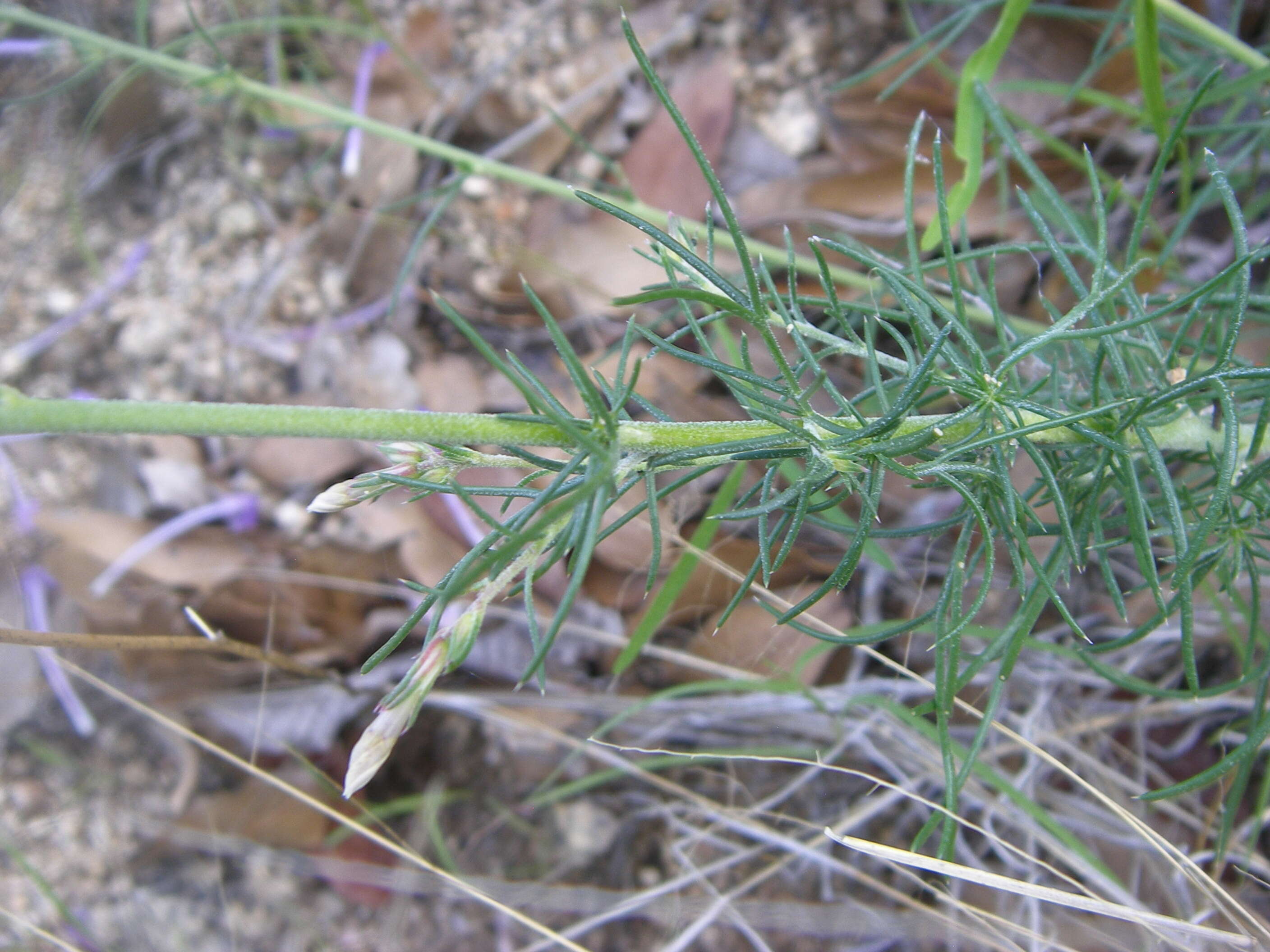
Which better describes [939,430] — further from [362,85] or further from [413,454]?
[362,85]

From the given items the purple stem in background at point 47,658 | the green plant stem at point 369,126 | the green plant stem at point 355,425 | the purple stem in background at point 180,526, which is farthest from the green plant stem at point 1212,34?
the purple stem in background at point 47,658

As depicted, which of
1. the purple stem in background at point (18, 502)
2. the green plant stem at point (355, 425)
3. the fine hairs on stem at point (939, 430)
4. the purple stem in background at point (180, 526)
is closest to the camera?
the green plant stem at point (355, 425)

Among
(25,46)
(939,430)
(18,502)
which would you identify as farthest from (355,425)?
(25,46)

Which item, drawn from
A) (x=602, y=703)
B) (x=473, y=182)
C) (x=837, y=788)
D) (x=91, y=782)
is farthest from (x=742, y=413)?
(x=91, y=782)

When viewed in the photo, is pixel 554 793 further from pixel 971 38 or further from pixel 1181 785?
pixel 971 38

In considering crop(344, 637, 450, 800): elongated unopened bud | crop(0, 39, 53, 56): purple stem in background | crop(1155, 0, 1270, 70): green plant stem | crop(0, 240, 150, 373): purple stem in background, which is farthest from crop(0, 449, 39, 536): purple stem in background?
crop(1155, 0, 1270, 70): green plant stem

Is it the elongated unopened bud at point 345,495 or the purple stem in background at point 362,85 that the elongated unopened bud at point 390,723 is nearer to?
the elongated unopened bud at point 345,495

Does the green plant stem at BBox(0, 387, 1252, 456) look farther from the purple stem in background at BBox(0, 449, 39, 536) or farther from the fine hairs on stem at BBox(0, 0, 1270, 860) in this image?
the purple stem in background at BBox(0, 449, 39, 536)
